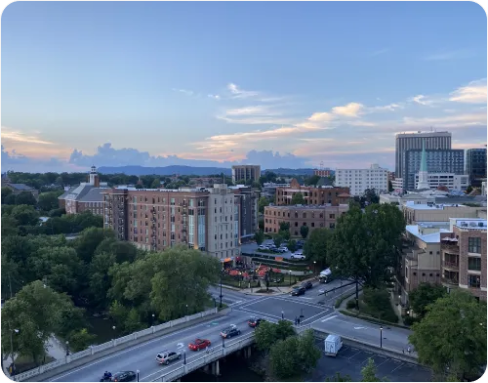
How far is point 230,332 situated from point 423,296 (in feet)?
27.5

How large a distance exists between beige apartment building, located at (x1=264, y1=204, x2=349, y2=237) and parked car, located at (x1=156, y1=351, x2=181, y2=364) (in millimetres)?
28585

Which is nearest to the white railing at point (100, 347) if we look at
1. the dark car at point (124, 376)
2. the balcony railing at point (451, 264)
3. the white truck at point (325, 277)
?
the dark car at point (124, 376)

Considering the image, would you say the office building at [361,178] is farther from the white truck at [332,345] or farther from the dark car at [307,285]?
the white truck at [332,345]

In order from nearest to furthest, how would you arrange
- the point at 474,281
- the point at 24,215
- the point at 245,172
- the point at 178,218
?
the point at 474,281
the point at 178,218
the point at 24,215
the point at 245,172

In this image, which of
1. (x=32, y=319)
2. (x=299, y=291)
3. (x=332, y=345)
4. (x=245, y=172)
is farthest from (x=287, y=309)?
(x=245, y=172)

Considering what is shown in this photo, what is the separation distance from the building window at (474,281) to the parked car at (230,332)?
9945 millimetres

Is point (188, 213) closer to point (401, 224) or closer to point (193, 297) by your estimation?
point (193, 297)

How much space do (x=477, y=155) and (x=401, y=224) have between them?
92.5m

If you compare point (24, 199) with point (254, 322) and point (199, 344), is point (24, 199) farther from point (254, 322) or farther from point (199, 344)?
point (199, 344)

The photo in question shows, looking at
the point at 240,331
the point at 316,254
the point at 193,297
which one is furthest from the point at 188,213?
the point at 240,331

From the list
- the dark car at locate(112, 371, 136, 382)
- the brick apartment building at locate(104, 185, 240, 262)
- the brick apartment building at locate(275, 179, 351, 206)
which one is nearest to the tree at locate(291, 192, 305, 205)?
the brick apartment building at locate(275, 179, 351, 206)

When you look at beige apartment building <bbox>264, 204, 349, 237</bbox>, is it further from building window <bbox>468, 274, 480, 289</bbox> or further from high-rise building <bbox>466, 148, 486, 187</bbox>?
high-rise building <bbox>466, 148, 486, 187</bbox>

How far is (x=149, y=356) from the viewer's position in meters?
17.6

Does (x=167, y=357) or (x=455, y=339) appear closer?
(x=455, y=339)
